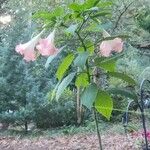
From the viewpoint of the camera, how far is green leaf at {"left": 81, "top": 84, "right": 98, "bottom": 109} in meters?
2.00

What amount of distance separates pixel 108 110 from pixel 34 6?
8250mm

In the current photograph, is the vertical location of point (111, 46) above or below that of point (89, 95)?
above

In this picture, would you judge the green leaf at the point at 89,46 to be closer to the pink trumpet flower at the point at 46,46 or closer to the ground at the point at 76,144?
the pink trumpet flower at the point at 46,46

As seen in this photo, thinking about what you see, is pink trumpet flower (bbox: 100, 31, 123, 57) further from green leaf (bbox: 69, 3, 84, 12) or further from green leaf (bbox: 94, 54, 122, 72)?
green leaf (bbox: 69, 3, 84, 12)

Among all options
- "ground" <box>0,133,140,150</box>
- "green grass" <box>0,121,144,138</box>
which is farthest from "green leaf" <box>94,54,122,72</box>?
"green grass" <box>0,121,144,138</box>

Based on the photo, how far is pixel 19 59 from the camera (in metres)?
9.48

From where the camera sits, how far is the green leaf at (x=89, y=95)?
2.00 meters

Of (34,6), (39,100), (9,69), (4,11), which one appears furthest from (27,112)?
(4,11)

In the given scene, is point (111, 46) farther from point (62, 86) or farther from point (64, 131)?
point (64, 131)

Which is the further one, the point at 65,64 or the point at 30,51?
the point at 65,64

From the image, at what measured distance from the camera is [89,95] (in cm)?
204

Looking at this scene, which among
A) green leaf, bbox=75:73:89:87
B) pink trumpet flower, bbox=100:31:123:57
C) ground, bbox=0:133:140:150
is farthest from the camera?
ground, bbox=0:133:140:150

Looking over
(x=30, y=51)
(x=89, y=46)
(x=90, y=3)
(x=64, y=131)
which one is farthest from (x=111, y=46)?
(x=64, y=131)

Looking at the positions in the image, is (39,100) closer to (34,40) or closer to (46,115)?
(46,115)
